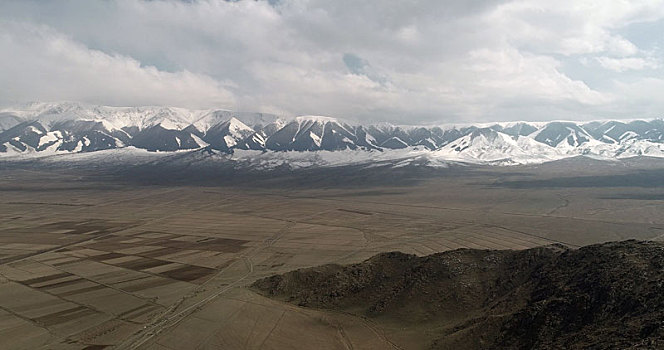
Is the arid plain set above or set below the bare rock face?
below

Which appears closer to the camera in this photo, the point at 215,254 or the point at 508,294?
the point at 508,294

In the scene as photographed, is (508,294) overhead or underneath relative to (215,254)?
overhead

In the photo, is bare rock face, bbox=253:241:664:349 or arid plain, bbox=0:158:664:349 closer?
bare rock face, bbox=253:241:664:349

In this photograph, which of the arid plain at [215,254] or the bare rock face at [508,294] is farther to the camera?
the arid plain at [215,254]

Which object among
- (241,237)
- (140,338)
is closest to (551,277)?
(140,338)
